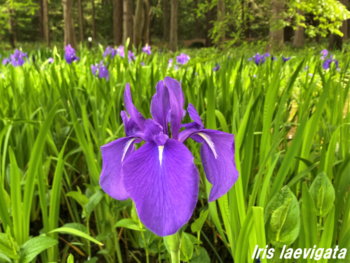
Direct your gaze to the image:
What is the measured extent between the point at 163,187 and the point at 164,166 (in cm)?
3

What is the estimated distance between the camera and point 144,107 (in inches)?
65.7

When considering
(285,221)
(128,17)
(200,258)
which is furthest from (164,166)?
(128,17)

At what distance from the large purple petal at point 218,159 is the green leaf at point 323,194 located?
37cm

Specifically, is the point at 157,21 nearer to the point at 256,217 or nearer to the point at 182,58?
the point at 182,58

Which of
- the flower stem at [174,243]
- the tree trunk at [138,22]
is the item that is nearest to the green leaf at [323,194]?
the flower stem at [174,243]

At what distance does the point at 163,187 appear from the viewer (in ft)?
1.56

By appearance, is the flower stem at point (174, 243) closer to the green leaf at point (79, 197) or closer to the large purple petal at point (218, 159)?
the large purple petal at point (218, 159)

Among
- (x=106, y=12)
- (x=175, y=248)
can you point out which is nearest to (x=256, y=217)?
(x=175, y=248)

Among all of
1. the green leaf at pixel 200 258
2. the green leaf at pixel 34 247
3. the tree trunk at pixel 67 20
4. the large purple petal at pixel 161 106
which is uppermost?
the tree trunk at pixel 67 20

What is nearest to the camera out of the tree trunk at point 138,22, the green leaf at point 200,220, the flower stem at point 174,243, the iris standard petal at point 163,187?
the iris standard petal at point 163,187

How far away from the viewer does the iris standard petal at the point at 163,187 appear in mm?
462

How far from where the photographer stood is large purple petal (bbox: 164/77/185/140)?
587 millimetres

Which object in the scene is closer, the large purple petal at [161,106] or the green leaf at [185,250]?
the large purple petal at [161,106]

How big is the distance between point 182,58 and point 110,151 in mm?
3740
